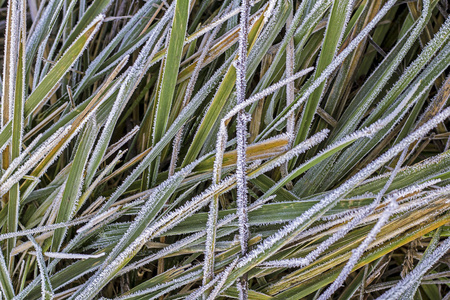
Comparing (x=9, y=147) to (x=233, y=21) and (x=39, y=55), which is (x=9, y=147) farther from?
(x=233, y=21)

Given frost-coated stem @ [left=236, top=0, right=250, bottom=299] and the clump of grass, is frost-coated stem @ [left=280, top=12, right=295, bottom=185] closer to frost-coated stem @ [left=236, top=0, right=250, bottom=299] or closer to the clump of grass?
the clump of grass

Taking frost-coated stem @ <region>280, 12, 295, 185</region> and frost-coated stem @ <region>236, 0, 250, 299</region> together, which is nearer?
frost-coated stem @ <region>236, 0, 250, 299</region>

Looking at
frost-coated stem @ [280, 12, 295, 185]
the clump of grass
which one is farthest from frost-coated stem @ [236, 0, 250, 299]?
frost-coated stem @ [280, 12, 295, 185]

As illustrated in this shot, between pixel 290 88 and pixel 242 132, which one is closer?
pixel 242 132

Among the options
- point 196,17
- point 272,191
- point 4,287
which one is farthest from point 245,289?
point 196,17

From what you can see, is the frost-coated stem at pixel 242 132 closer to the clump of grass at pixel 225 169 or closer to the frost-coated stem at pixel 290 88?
the clump of grass at pixel 225 169

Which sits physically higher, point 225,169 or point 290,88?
point 290,88

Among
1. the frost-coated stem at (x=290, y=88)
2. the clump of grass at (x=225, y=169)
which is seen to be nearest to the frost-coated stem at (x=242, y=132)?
the clump of grass at (x=225, y=169)
